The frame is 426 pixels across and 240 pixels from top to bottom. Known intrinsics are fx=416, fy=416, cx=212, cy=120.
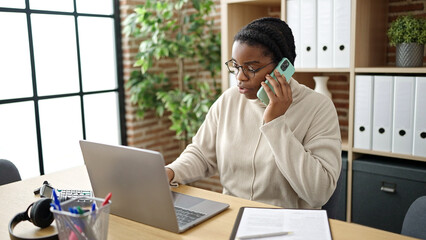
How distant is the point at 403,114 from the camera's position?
216cm

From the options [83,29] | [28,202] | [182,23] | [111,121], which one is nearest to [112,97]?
[111,121]

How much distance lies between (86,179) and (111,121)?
1729 mm

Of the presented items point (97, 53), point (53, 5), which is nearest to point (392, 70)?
point (97, 53)

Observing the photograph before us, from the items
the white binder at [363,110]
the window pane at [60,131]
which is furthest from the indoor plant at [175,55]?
the white binder at [363,110]

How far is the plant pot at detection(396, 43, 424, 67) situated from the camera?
86.4 inches

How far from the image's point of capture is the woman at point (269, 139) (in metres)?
1.43

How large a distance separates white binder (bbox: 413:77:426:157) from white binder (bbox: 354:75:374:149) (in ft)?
0.75

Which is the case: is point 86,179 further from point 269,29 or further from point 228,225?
point 269,29

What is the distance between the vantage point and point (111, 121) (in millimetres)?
3355

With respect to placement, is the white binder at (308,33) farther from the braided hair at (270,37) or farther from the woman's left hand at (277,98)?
the woman's left hand at (277,98)

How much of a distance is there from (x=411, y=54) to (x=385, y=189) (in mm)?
729

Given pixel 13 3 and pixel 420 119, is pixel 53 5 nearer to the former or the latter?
pixel 13 3

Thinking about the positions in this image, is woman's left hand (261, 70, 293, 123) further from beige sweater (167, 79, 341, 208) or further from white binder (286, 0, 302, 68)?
white binder (286, 0, 302, 68)

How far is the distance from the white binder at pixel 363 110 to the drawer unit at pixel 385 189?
125 mm
